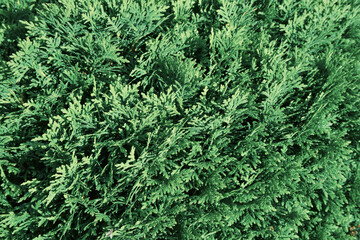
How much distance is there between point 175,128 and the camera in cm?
330

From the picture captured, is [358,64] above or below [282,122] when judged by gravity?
above

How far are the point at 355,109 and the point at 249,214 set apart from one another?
2273 mm

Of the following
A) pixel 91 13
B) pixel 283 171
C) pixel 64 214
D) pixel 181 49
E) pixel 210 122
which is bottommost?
pixel 64 214

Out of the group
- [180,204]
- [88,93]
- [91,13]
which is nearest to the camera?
[180,204]

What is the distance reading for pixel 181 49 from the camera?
4191mm

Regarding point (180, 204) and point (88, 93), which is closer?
point (180, 204)

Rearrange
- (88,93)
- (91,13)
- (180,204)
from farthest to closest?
1. (88,93)
2. (91,13)
3. (180,204)

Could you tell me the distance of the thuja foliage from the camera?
3.42 metres

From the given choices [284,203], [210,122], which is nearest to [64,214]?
[210,122]

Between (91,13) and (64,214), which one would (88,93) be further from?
(64,214)

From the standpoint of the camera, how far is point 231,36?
3943mm

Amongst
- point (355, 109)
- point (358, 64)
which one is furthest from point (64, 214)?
point (358, 64)

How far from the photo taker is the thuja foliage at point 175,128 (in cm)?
342

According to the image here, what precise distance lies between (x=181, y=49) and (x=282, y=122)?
1781mm
